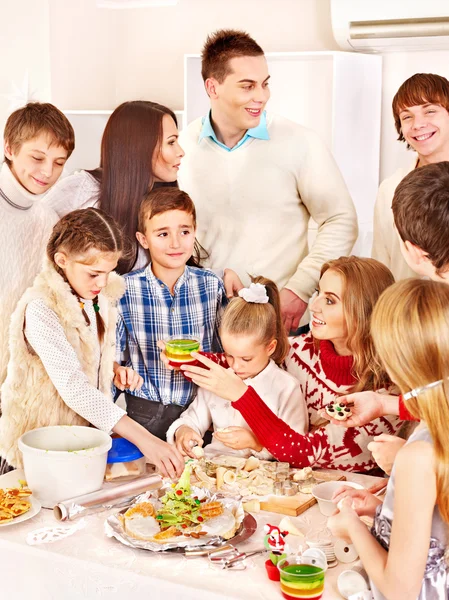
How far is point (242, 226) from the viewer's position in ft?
6.72

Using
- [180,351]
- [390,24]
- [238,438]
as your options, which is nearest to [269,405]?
[238,438]

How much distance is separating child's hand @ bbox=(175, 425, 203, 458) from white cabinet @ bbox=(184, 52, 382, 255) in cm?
61

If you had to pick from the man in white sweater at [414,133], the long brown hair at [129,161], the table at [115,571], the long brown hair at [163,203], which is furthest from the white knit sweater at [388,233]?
the table at [115,571]

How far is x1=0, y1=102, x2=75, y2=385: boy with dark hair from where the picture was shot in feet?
6.34

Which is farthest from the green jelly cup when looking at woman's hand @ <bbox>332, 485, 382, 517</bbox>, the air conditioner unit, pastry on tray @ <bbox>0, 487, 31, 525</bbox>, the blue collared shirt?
the air conditioner unit

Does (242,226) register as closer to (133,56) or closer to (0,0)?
(133,56)

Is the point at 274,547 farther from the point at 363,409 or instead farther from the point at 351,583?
the point at 363,409

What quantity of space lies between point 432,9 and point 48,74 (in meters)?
0.95

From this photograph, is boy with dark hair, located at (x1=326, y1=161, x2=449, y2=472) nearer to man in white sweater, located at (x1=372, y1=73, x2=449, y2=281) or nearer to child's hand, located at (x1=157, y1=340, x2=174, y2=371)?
man in white sweater, located at (x1=372, y1=73, x2=449, y2=281)

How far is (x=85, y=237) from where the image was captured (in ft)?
6.06

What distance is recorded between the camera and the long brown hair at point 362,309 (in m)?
1.82

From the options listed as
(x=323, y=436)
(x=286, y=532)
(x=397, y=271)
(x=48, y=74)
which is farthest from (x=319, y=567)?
(x=48, y=74)

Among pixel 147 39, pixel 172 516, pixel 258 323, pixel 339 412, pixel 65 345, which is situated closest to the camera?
pixel 172 516

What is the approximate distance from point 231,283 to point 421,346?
Answer: 0.92 metres
